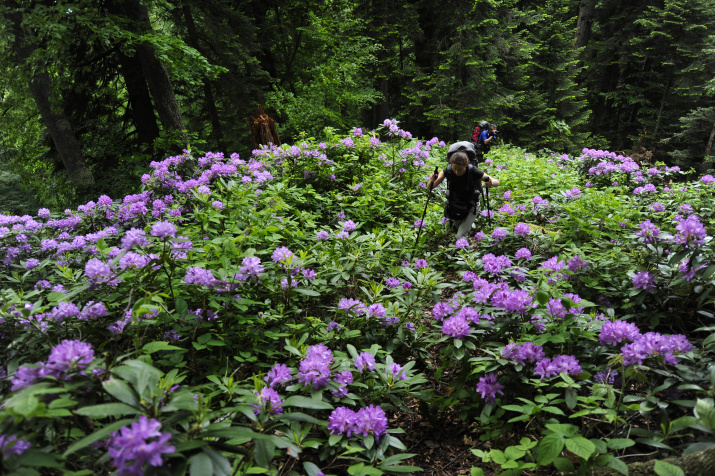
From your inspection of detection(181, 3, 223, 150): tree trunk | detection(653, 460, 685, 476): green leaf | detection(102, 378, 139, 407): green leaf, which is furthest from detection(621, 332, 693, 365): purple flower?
detection(181, 3, 223, 150): tree trunk

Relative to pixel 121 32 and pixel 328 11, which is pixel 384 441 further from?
pixel 328 11

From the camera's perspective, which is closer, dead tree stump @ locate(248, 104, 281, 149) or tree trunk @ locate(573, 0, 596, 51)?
dead tree stump @ locate(248, 104, 281, 149)

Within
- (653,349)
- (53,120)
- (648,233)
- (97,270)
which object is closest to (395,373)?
(653,349)

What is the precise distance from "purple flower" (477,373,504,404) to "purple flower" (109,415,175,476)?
172 cm

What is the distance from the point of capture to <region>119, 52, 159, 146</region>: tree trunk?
7832 mm

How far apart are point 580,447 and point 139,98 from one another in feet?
32.3

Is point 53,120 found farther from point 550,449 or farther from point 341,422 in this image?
point 550,449

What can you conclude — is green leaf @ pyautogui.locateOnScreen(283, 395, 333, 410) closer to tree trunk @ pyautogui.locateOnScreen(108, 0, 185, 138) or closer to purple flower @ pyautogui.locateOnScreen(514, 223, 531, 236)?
purple flower @ pyautogui.locateOnScreen(514, 223, 531, 236)

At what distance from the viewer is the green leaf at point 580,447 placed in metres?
1.35

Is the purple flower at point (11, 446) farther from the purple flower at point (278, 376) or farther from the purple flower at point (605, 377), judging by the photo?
the purple flower at point (605, 377)

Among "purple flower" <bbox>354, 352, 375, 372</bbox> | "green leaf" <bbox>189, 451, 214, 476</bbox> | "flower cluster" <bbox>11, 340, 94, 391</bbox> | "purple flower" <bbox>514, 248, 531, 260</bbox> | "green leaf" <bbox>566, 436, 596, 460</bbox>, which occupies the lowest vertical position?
"green leaf" <bbox>566, 436, 596, 460</bbox>

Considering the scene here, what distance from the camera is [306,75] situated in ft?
44.3

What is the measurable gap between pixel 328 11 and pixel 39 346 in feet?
42.4

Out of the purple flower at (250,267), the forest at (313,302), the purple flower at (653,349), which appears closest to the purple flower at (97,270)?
the forest at (313,302)
